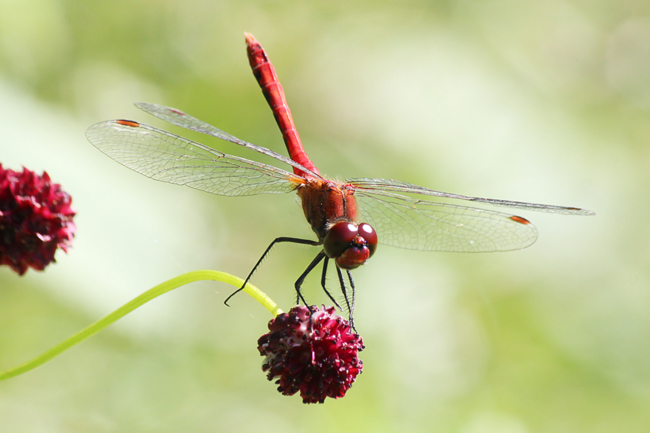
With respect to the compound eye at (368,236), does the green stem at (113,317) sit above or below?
below

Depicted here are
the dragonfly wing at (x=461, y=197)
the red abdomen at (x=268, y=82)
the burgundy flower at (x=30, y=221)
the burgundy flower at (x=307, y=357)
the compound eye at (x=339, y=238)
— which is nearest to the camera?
the burgundy flower at (x=30, y=221)

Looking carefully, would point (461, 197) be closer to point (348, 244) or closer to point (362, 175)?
point (348, 244)

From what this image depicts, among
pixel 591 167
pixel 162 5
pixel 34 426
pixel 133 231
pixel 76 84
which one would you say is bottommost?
pixel 34 426

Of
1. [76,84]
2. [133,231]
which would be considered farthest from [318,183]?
[76,84]

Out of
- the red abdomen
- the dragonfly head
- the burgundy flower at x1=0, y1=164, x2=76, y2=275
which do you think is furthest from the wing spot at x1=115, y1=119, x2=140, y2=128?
the red abdomen

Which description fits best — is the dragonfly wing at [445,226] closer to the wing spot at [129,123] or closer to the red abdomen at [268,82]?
the red abdomen at [268,82]

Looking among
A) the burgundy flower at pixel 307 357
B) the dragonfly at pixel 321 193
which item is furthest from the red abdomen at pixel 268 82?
the burgundy flower at pixel 307 357

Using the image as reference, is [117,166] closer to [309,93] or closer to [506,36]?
[309,93]
